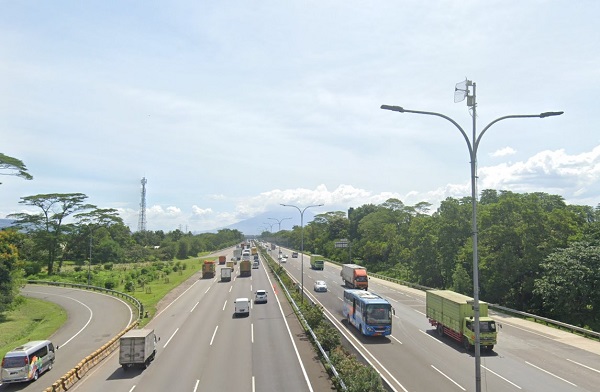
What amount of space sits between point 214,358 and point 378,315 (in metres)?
11.9

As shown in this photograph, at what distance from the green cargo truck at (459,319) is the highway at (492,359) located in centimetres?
75

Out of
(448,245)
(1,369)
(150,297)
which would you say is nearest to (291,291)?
(150,297)

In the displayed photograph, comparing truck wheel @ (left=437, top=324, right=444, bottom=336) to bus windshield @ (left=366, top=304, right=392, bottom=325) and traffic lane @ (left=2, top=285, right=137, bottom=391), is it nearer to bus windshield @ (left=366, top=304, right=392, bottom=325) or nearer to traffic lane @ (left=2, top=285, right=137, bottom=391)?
bus windshield @ (left=366, top=304, right=392, bottom=325)

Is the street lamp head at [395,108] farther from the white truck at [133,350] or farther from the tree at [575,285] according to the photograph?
the tree at [575,285]

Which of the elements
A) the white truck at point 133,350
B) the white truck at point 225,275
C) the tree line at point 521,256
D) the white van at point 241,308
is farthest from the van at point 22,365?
the white truck at point 225,275

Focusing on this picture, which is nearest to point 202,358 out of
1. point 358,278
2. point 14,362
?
point 14,362

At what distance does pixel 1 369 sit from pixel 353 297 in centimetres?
2353

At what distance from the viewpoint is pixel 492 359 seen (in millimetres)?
25406

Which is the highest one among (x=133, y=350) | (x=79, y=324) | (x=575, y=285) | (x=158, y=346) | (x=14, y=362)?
(x=575, y=285)

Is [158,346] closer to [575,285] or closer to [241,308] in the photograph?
[241,308]

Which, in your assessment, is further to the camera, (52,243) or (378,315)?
(52,243)

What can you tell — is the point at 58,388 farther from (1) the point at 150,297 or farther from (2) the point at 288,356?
(1) the point at 150,297

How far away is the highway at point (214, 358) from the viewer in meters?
21.2

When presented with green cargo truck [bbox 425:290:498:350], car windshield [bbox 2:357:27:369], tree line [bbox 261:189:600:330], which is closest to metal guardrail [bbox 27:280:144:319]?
car windshield [bbox 2:357:27:369]
